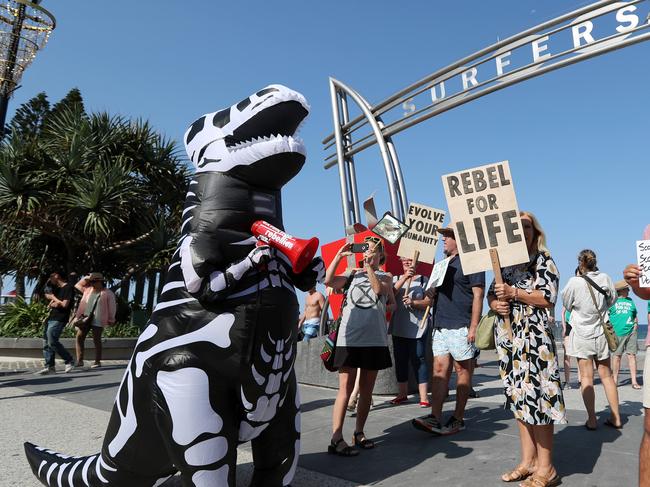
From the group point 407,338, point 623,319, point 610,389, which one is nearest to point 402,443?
point 610,389

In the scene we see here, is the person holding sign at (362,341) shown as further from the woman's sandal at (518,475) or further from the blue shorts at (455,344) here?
the woman's sandal at (518,475)

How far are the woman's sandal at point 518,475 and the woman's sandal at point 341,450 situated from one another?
40.4 inches

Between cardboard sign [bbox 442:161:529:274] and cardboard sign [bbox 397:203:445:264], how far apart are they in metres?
2.26

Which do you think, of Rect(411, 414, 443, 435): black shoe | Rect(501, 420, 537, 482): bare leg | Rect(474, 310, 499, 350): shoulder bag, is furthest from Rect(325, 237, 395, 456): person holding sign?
Rect(501, 420, 537, 482): bare leg

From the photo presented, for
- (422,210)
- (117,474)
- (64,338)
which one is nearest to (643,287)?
(117,474)

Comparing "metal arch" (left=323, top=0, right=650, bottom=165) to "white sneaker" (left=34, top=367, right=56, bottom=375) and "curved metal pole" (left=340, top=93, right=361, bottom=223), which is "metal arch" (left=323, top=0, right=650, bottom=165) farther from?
"white sneaker" (left=34, top=367, right=56, bottom=375)

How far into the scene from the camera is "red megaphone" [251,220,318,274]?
A: 2.25 metres

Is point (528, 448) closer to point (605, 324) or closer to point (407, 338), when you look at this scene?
point (605, 324)

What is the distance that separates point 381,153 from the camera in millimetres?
9211

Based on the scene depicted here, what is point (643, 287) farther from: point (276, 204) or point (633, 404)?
point (633, 404)

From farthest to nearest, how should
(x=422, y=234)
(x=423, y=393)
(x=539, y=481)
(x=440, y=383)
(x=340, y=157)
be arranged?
(x=340, y=157)
(x=422, y=234)
(x=423, y=393)
(x=440, y=383)
(x=539, y=481)

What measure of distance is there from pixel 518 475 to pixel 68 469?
245 centimetres

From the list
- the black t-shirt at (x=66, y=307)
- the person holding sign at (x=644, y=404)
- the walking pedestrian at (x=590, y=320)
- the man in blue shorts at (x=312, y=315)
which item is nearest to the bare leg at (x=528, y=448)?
Result: the person holding sign at (x=644, y=404)

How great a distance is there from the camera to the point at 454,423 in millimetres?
4125
